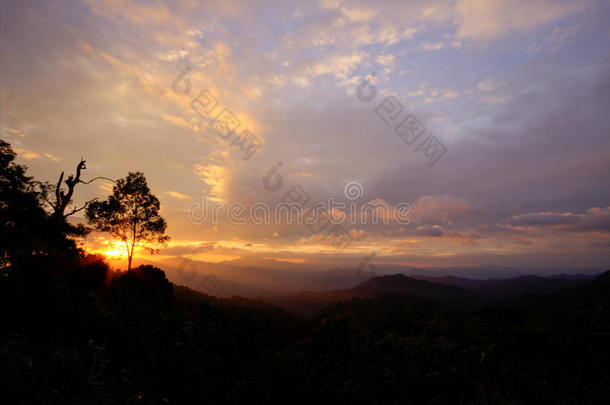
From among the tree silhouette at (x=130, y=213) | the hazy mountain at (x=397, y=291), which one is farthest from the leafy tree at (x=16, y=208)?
the hazy mountain at (x=397, y=291)

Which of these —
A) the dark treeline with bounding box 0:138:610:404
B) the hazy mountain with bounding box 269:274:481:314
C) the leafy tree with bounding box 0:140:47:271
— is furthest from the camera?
the hazy mountain with bounding box 269:274:481:314

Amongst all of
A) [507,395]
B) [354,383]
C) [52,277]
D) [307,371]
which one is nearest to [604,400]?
[507,395]

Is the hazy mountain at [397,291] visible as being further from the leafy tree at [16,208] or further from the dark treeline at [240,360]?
the dark treeline at [240,360]

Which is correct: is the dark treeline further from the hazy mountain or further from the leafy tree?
the hazy mountain

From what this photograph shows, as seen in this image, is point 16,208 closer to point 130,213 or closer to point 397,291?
point 130,213

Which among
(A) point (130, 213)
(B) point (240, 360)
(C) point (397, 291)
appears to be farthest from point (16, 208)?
(C) point (397, 291)

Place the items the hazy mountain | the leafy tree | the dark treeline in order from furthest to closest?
the hazy mountain, the leafy tree, the dark treeline

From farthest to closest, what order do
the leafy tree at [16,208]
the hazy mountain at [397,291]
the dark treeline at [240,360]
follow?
the hazy mountain at [397,291] → the leafy tree at [16,208] → the dark treeline at [240,360]

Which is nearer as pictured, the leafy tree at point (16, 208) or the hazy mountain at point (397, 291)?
the leafy tree at point (16, 208)

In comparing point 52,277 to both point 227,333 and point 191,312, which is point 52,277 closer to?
point 227,333

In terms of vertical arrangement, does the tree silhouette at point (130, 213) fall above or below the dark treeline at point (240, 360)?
above

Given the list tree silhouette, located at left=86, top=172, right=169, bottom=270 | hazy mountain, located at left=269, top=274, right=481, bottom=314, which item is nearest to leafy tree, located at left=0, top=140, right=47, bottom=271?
tree silhouette, located at left=86, top=172, right=169, bottom=270

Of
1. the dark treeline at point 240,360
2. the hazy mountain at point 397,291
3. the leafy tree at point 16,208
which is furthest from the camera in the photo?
the hazy mountain at point 397,291

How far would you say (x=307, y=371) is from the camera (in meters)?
7.75
